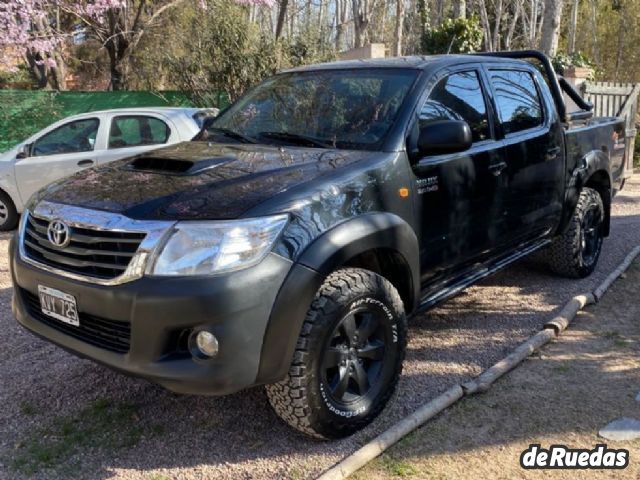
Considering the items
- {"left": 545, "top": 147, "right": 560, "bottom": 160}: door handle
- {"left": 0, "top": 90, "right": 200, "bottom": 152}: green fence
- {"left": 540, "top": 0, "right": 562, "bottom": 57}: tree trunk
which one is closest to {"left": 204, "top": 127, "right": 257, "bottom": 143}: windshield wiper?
{"left": 545, "top": 147, "right": 560, "bottom": 160}: door handle

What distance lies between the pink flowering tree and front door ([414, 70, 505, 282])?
10.9m

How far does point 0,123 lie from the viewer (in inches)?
527

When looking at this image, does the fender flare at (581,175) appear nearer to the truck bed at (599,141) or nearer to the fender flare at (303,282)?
the truck bed at (599,141)

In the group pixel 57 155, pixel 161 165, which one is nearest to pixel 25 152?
pixel 57 155

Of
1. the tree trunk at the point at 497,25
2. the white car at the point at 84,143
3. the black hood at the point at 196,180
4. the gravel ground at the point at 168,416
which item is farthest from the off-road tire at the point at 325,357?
the tree trunk at the point at 497,25

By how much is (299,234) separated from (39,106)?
12.4 metres

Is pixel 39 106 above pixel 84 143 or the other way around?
above

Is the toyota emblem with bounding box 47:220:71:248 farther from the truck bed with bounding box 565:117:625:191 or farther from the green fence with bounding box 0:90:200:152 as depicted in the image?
the green fence with bounding box 0:90:200:152

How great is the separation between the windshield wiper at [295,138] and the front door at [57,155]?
16.5 ft

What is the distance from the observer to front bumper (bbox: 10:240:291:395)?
8.46ft

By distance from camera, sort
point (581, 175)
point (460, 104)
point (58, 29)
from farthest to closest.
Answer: point (58, 29), point (581, 175), point (460, 104)

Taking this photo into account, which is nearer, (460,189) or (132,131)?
(460,189)

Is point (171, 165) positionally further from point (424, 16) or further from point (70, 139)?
point (424, 16)

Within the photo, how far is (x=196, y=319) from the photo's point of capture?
258 cm
